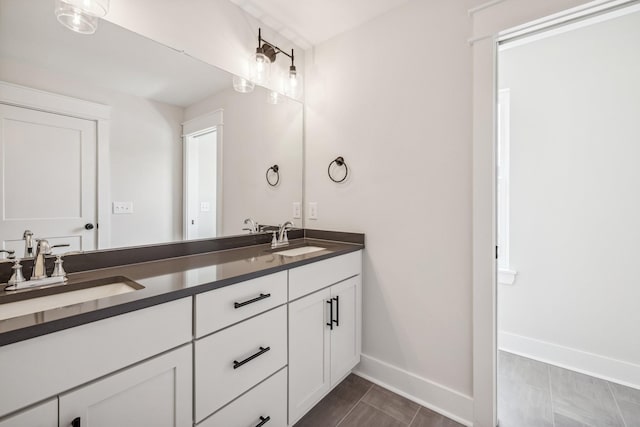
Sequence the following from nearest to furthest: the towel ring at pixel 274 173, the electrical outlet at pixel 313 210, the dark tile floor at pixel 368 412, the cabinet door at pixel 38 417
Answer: the cabinet door at pixel 38 417
the dark tile floor at pixel 368 412
the towel ring at pixel 274 173
the electrical outlet at pixel 313 210

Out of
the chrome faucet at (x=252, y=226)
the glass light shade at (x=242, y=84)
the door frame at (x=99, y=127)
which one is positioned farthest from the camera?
the chrome faucet at (x=252, y=226)

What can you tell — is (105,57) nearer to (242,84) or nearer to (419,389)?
(242,84)

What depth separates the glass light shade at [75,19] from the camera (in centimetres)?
110

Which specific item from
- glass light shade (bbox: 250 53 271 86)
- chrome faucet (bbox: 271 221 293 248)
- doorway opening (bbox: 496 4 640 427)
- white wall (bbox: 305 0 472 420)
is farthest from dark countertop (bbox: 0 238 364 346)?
doorway opening (bbox: 496 4 640 427)

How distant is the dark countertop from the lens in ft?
2.20

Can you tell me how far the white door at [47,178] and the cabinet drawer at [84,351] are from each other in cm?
60

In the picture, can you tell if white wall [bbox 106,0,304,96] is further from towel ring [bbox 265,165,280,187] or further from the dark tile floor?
the dark tile floor

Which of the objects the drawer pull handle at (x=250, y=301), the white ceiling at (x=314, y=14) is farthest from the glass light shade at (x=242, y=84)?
the drawer pull handle at (x=250, y=301)

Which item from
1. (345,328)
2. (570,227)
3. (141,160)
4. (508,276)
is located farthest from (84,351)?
(570,227)

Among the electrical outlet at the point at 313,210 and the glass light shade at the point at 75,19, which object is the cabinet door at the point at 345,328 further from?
the glass light shade at the point at 75,19

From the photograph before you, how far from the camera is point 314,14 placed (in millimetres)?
1813

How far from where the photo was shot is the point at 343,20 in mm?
1873

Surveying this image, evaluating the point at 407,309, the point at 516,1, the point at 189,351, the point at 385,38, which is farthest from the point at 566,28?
the point at 189,351

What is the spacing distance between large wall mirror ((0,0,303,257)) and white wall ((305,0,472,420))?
A: 678 mm
